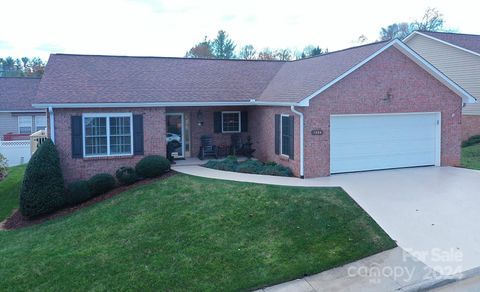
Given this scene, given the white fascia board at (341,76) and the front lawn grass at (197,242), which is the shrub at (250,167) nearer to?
the front lawn grass at (197,242)

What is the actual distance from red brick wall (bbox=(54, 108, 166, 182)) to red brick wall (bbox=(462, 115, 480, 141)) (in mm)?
18170

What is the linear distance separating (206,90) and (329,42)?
140 feet

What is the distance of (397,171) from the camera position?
15.1 m

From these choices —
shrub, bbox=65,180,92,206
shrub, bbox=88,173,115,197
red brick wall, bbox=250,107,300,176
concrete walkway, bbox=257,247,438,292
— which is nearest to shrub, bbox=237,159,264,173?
red brick wall, bbox=250,107,300,176

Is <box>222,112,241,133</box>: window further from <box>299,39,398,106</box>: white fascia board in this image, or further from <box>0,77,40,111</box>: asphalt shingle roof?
<box>0,77,40,111</box>: asphalt shingle roof

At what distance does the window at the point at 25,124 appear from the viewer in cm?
2961

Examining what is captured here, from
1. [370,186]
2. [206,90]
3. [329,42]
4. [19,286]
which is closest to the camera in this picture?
[19,286]

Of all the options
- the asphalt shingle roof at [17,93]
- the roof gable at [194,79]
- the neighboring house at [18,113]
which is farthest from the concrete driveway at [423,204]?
the asphalt shingle roof at [17,93]

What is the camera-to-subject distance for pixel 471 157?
64.0 ft

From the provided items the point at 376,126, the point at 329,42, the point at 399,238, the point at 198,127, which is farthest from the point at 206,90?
the point at 329,42

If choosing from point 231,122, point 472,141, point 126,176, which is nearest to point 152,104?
point 126,176

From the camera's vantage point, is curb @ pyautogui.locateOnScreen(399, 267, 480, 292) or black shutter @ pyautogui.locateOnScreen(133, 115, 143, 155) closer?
curb @ pyautogui.locateOnScreen(399, 267, 480, 292)

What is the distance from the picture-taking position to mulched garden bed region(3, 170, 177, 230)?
43.0 ft

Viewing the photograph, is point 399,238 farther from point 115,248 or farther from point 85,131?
point 85,131
